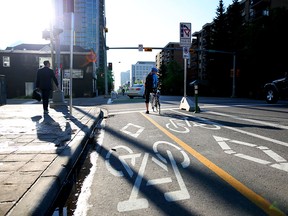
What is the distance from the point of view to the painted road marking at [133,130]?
690 centimetres

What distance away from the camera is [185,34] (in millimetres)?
12734

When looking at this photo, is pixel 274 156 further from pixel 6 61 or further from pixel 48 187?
pixel 6 61

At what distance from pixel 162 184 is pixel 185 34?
10.2m

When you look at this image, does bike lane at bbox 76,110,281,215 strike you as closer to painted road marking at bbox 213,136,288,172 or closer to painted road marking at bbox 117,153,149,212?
painted road marking at bbox 117,153,149,212

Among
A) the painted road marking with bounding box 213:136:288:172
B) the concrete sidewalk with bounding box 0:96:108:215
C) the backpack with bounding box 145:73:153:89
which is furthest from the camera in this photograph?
the backpack with bounding box 145:73:153:89

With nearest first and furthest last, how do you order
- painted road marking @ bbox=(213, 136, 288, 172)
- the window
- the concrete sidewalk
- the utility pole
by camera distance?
the concrete sidewalk < painted road marking @ bbox=(213, 136, 288, 172) < the utility pole < the window

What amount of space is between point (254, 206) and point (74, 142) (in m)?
3.41

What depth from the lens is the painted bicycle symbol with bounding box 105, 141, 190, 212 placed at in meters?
2.98

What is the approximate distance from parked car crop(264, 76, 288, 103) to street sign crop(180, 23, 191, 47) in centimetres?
562

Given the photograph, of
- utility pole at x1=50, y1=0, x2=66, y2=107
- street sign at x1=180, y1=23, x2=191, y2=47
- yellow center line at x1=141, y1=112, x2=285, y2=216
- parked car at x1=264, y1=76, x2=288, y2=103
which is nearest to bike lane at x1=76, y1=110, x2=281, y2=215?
yellow center line at x1=141, y1=112, x2=285, y2=216

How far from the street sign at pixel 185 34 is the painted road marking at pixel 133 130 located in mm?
5642

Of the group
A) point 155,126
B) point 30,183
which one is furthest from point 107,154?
point 155,126

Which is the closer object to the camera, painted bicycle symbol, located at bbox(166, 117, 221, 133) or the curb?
the curb

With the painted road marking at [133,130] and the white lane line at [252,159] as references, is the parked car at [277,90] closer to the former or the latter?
the painted road marking at [133,130]
